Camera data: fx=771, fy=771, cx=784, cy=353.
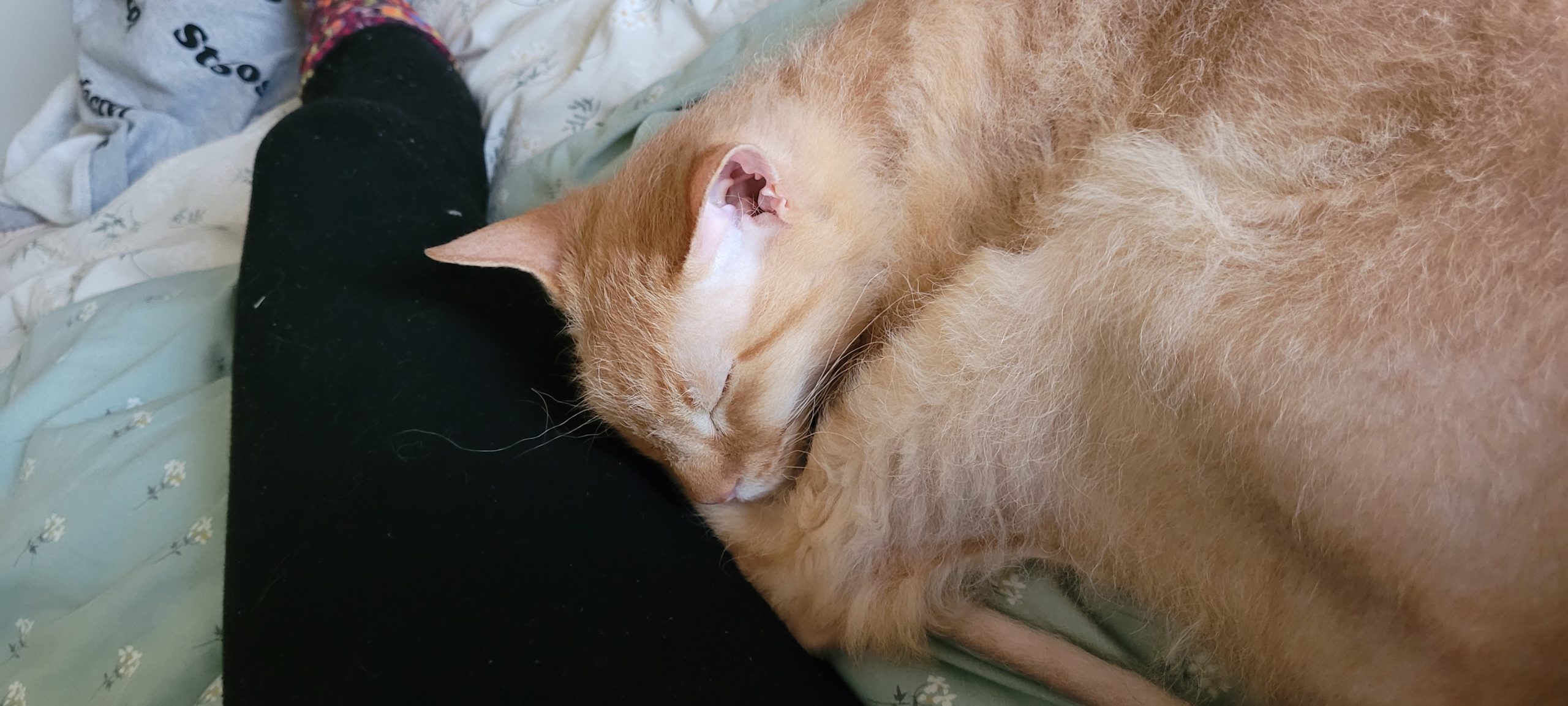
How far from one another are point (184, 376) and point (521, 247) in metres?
0.89

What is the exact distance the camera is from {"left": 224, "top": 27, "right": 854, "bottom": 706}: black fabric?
949 millimetres

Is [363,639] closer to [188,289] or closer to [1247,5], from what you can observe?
[188,289]

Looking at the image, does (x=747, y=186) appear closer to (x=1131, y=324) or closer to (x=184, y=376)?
(x=1131, y=324)

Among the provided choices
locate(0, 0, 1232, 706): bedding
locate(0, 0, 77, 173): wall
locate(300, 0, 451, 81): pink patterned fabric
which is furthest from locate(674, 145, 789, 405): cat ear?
locate(0, 0, 77, 173): wall

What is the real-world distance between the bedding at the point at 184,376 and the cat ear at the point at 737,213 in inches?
21.9

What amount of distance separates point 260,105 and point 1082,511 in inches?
100

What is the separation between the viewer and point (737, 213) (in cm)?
104

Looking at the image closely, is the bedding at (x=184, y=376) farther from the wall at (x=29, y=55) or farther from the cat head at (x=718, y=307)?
the wall at (x=29, y=55)

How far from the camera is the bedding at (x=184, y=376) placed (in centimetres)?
102

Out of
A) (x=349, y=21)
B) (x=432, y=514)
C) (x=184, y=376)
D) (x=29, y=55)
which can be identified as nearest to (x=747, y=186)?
(x=432, y=514)

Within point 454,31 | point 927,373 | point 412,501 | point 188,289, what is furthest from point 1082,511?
point 454,31

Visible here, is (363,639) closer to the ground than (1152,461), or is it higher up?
closer to the ground

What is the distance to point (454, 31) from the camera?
2.15 m

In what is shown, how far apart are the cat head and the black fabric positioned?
125 millimetres
